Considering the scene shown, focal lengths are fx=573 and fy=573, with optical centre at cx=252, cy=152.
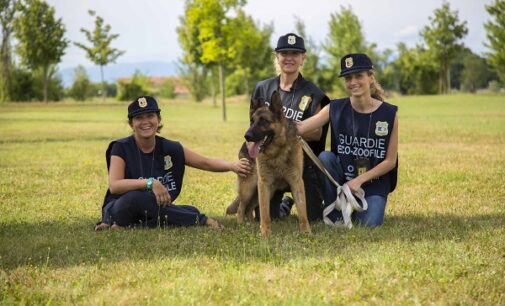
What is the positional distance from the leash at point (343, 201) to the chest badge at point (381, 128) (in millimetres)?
707

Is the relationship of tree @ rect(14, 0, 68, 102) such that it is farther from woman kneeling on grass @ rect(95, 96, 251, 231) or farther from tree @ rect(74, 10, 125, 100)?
woman kneeling on grass @ rect(95, 96, 251, 231)

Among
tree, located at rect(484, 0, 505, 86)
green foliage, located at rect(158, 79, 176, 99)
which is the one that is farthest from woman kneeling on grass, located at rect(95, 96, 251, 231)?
green foliage, located at rect(158, 79, 176, 99)

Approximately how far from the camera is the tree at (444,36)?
61.3 metres

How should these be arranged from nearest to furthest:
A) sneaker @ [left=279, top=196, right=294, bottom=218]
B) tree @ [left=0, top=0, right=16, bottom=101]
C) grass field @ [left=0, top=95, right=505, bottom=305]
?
grass field @ [left=0, top=95, right=505, bottom=305]
sneaker @ [left=279, top=196, right=294, bottom=218]
tree @ [left=0, top=0, right=16, bottom=101]

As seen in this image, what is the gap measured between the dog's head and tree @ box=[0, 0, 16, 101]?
61.5 m

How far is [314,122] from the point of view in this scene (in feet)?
22.7

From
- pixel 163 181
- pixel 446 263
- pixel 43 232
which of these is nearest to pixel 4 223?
pixel 43 232

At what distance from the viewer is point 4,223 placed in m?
7.11

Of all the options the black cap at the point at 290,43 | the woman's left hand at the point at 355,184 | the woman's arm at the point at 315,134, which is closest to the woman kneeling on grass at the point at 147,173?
the woman's arm at the point at 315,134

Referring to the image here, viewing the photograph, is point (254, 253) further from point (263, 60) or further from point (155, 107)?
point (263, 60)

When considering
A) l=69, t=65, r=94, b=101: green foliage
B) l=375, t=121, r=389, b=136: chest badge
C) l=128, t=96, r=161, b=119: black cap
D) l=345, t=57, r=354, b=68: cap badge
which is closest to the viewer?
l=128, t=96, r=161, b=119: black cap

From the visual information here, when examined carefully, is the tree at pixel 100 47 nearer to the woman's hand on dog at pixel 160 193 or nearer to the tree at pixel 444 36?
the tree at pixel 444 36

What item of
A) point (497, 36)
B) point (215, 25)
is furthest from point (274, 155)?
point (497, 36)

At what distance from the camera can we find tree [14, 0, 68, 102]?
61562mm
